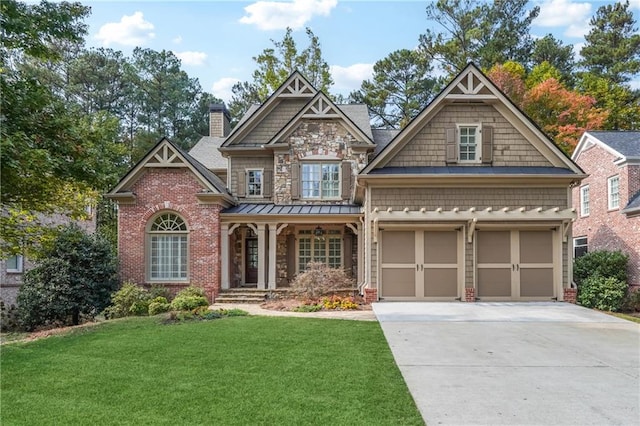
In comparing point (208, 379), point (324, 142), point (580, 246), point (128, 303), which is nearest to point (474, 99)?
point (324, 142)

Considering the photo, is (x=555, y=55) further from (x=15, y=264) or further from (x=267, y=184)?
(x=15, y=264)

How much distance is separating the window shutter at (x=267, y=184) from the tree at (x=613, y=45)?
92.5 feet

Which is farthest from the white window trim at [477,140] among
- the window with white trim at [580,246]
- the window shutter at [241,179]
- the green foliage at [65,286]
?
the green foliage at [65,286]

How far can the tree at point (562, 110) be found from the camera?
26.5 m

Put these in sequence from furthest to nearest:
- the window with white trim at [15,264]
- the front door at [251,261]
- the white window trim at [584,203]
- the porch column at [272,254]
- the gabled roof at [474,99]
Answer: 1. the white window trim at [584,203]
2. the front door at [251,261]
3. the window with white trim at [15,264]
4. the porch column at [272,254]
5. the gabled roof at [474,99]

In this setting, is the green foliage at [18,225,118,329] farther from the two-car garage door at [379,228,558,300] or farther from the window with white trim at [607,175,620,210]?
the window with white trim at [607,175,620,210]

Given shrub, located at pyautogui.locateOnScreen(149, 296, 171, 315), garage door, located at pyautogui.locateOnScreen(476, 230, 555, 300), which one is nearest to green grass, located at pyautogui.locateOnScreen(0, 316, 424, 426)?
shrub, located at pyautogui.locateOnScreen(149, 296, 171, 315)

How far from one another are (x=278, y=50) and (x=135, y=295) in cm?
2391

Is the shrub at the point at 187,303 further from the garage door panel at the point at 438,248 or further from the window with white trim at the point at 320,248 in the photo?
the garage door panel at the point at 438,248

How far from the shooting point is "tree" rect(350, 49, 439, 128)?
1389 inches

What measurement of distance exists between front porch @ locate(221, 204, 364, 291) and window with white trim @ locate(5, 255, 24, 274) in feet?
27.5

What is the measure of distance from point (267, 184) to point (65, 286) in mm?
8319

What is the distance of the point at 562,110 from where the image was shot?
27125 mm

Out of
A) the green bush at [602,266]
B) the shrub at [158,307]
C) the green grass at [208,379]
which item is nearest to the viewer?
the green grass at [208,379]
